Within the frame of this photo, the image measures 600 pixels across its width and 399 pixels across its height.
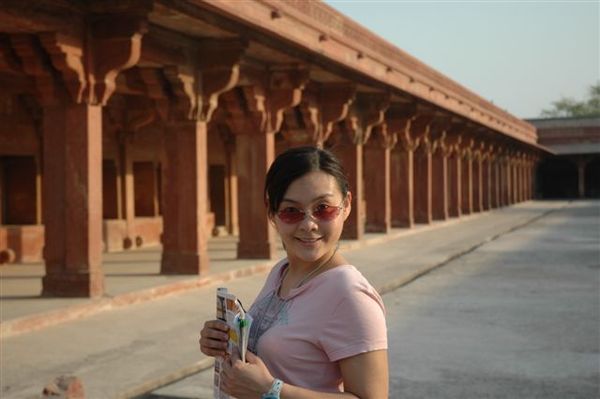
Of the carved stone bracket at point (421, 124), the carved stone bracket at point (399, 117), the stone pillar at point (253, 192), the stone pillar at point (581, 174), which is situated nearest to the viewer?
the stone pillar at point (253, 192)

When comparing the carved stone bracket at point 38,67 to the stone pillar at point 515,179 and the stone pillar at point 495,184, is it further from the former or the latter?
the stone pillar at point 515,179

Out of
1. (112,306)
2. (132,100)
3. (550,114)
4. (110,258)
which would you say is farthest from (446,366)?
(550,114)

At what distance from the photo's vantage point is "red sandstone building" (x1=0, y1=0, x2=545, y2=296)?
27.7 ft

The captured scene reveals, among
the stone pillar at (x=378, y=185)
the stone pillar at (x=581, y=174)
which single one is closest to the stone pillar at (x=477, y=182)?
the stone pillar at (x=378, y=185)

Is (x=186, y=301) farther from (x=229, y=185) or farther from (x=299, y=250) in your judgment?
(x=229, y=185)

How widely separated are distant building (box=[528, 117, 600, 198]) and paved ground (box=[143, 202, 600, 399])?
1374 inches

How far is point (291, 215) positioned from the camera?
2.03 metres

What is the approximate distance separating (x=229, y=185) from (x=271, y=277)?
17.0m

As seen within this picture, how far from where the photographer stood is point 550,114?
111m

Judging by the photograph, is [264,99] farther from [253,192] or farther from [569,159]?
[569,159]

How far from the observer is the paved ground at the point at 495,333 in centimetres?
519

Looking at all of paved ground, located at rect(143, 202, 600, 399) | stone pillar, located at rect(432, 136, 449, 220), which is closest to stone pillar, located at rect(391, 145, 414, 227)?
stone pillar, located at rect(432, 136, 449, 220)

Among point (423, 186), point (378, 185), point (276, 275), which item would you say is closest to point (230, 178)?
point (378, 185)

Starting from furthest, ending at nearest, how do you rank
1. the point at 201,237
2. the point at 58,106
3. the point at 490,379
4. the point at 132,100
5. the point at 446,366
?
the point at 132,100 → the point at 201,237 → the point at 58,106 → the point at 446,366 → the point at 490,379
